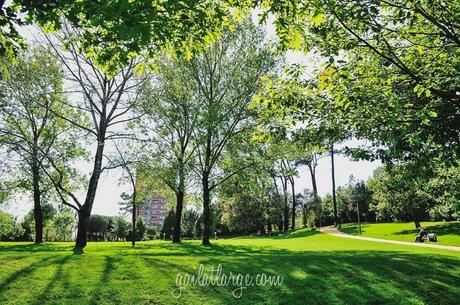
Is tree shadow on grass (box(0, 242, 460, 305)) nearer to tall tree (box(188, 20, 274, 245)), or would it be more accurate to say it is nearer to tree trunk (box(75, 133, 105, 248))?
tree trunk (box(75, 133, 105, 248))

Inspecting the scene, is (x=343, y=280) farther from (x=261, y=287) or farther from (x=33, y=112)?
(x=33, y=112)

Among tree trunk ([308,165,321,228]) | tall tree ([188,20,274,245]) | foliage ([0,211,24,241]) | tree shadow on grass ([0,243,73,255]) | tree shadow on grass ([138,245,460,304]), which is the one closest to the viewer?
tree shadow on grass ([138,245,460,304])

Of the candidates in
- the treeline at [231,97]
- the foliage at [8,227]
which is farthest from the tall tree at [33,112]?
the foliage at [8,227]

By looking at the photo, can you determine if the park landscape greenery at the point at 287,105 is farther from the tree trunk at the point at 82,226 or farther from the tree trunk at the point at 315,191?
the tree trunk at the point at 315,191

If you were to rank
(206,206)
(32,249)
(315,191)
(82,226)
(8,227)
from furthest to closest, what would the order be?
(315,191), (8,227), (206,206), (32,249), (82,226)

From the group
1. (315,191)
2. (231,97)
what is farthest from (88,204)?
(315,191)

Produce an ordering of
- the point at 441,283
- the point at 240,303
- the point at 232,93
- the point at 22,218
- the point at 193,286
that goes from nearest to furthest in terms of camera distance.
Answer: the point at 240,303, the point at 193,286, the point at 441,283, the point at 232,93, the point at 22,218

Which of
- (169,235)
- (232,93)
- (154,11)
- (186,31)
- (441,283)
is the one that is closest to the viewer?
(154,11)

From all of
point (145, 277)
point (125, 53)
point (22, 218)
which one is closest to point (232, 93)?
point (145, 277)

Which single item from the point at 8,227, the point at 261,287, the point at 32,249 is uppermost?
the point at 8,227

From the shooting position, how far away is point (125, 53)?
21.7ft

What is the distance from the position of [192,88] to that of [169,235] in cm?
5174

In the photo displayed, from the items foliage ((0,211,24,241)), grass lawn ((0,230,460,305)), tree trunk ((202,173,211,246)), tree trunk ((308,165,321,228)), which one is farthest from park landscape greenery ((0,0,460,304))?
tree trunk ((308,165,321,228))

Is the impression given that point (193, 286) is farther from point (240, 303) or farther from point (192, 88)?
point (192, 88)
